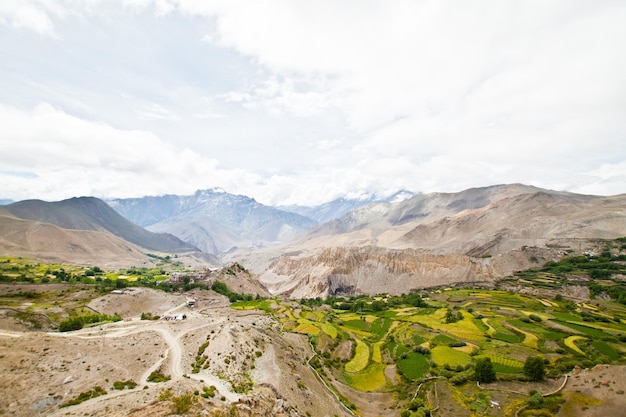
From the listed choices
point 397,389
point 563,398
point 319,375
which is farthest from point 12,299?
point 563,398

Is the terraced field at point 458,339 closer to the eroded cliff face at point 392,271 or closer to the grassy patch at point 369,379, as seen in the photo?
the grassy patch at point 369,379

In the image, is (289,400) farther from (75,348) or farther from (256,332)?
(75,348)

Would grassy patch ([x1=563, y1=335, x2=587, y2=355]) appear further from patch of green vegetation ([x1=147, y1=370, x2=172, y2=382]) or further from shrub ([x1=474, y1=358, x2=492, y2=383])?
patch of green vegetation ([x1=147, y1=370, x2=172, y2=382])

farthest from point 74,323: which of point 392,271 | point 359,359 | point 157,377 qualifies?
point 392,271

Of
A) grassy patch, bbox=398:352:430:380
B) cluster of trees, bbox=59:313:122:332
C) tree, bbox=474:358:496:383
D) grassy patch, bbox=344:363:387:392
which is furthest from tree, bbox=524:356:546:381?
cluster of trees, bbox=59:313:122:332

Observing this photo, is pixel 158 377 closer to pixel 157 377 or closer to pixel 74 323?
pixel 157 377

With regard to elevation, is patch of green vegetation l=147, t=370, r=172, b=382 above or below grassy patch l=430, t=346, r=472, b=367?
above
